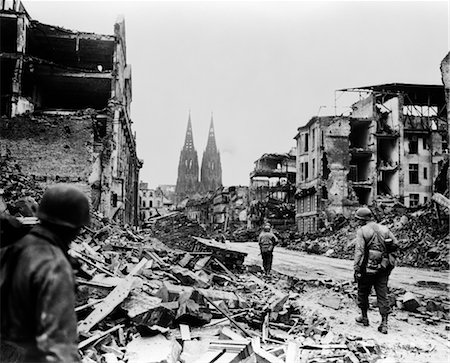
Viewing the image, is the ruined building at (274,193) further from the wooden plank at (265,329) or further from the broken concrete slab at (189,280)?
the wooden plank at (265,329)

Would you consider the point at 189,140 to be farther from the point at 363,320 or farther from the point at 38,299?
the point at 38,299

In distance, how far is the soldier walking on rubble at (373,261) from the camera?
258 inches

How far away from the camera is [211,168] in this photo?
146 meters

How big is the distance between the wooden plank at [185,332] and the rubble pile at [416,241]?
14951 mm

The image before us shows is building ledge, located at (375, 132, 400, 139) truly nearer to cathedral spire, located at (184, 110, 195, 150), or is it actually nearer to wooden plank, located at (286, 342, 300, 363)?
wooden plank, located at (286, 342, 300, 363)

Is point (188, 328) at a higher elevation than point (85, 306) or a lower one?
lower

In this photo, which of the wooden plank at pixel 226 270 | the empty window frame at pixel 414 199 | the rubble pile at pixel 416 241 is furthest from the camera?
the empty window frame at pixel 414 199

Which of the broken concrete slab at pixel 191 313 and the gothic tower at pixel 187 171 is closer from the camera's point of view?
Answer: the broken concrete slab at pixel 191 313

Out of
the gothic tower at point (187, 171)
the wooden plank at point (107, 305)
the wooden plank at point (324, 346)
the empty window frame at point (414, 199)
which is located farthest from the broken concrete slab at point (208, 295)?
the gothic tower at point (187, 171)

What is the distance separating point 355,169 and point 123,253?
1362 inches

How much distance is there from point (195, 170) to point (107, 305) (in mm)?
137239

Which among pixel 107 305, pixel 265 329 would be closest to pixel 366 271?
pixel 265 329

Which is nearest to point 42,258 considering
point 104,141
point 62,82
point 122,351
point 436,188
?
point 122,351

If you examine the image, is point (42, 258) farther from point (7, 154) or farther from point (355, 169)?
point (355, 169)
